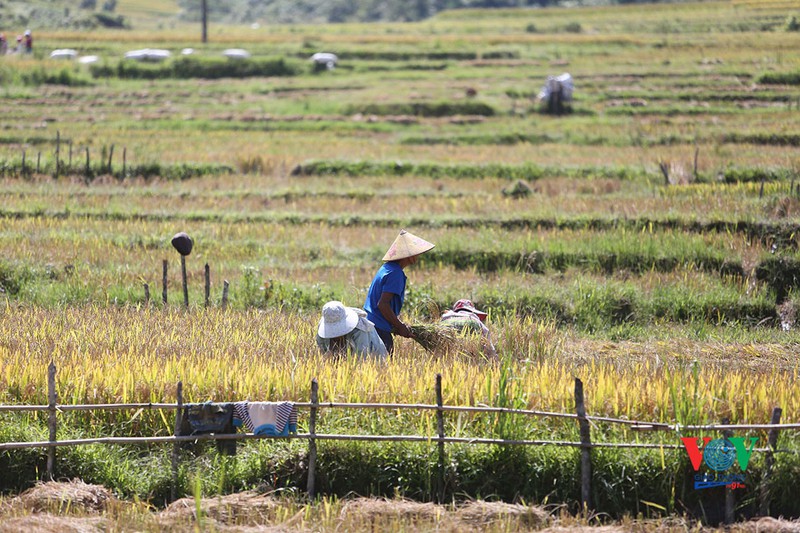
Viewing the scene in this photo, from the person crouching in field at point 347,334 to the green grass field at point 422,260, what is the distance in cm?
21

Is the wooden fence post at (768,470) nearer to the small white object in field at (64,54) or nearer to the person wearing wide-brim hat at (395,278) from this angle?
the person wearing wide-brim hat at (395,278)

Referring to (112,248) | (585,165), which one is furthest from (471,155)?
(112,248)

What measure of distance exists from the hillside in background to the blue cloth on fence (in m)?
60.9

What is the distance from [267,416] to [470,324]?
88.2 inches

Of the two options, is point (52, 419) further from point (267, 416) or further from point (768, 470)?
point (768, 470)

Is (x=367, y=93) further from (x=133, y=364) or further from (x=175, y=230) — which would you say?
(x=133, y=364)

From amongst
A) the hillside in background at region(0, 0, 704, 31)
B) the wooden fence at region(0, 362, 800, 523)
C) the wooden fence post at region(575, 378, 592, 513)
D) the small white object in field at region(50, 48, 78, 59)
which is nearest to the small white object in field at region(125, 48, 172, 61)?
the small white object in field at region(50, 48, 78, 59)

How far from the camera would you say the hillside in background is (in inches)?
2579

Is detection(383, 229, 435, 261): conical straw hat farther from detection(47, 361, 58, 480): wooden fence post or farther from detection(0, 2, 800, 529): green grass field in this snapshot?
detection(47, 361, 58, 480): wooden fence post

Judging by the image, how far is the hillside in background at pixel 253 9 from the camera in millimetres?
65500

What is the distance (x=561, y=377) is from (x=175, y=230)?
819 centimetres

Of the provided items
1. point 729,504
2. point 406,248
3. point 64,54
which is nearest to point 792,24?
point 64,54

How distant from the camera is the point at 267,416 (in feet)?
18.6

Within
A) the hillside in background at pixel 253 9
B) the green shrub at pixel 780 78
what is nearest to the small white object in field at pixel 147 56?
the green shrub at pixel 780 78
